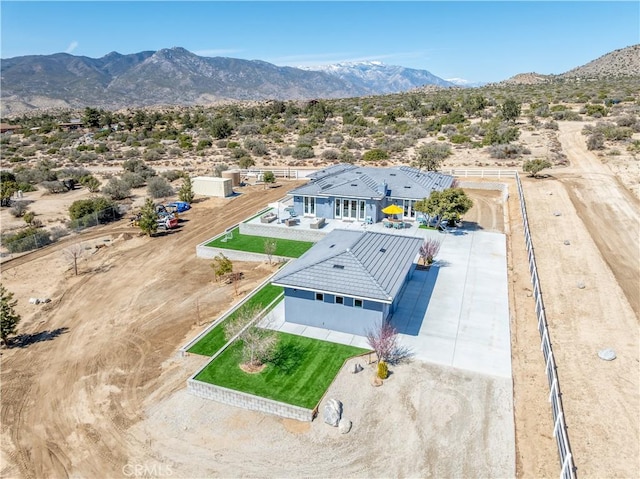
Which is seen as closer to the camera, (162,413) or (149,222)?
(162,413)

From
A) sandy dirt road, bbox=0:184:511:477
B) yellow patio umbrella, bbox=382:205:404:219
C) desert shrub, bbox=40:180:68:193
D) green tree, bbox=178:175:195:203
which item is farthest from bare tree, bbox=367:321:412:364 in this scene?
desert shrub, bbox=40:180:68:193

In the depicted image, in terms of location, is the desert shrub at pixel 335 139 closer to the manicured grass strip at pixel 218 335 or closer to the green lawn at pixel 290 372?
the manicured grass strip at pixel 218 335

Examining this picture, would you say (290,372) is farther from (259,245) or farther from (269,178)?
(269,178)

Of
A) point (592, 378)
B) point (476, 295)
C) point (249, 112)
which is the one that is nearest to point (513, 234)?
point (476, 295)

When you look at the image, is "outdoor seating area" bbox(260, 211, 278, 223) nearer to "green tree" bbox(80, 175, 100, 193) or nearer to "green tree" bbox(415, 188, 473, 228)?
"green tree" bbox(415, 188, 473, 228)

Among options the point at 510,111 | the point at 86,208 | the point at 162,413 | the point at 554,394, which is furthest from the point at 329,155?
the point at 554,394

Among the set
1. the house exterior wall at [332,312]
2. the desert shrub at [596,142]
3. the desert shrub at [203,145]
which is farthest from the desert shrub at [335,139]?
the house exterior wall at [332,312]

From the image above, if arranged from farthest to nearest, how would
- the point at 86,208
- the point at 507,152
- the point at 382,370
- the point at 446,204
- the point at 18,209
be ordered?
the point at 507,152 < the point at 18,209 < the point at 86,208 < the point at 446,204 < the point at 382,370
